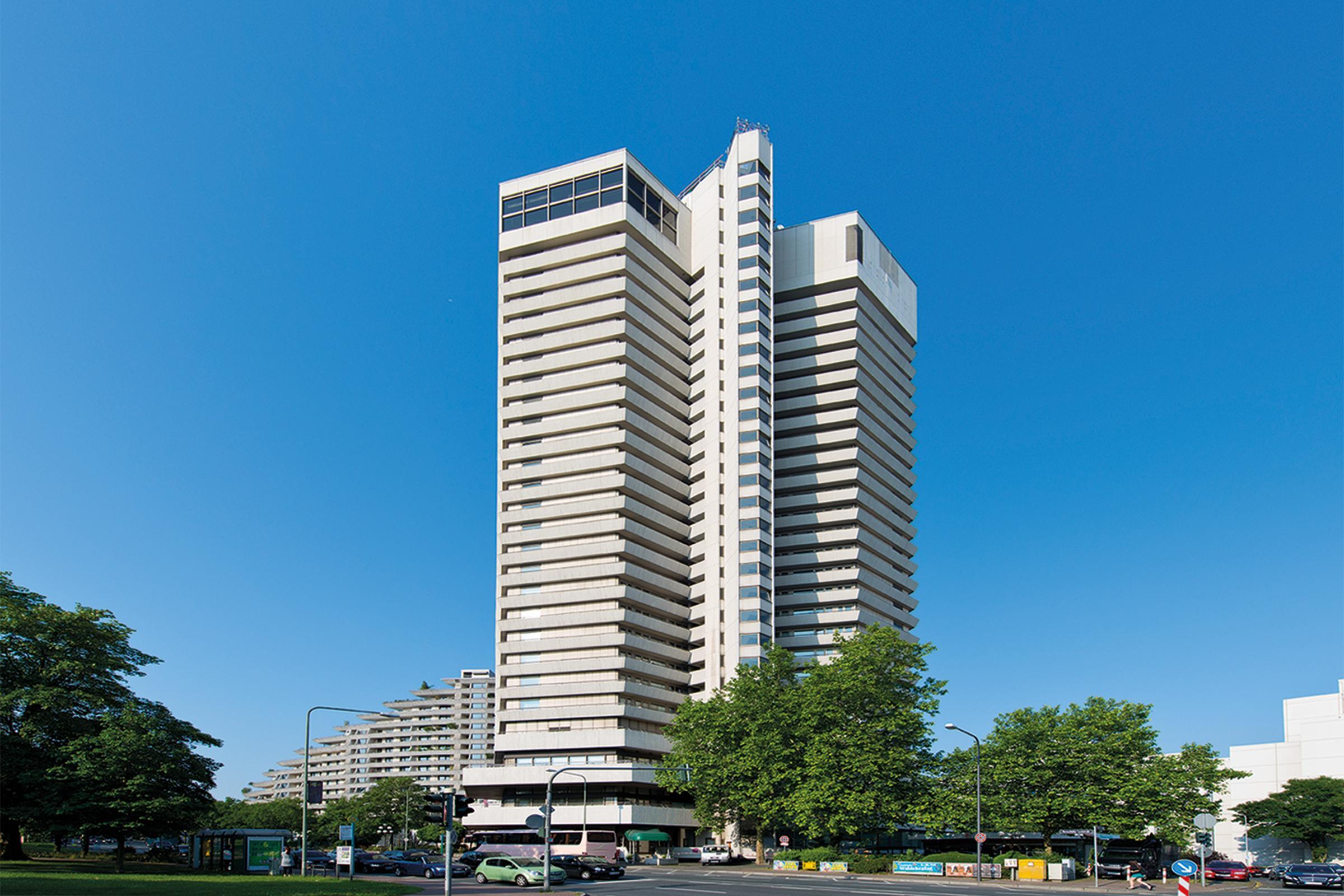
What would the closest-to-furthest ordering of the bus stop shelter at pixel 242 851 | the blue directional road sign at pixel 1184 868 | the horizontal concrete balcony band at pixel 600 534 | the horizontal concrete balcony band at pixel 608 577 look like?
the blue directional road sign at pixel 1184 868
the bus stop shelter at pixel 242 851
the horizontal concrete balcony band at pixel 608 577
the horizontal concrete balcony band at pixel 600 534

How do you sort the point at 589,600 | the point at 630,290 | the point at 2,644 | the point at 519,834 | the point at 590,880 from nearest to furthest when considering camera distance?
the point at 590,880
the point at 2,644
the point at 519,834
the point at 589,600
the point at 630,290

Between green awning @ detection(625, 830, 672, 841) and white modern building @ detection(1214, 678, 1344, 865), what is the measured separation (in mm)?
65432

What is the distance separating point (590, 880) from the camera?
58562 millimetres

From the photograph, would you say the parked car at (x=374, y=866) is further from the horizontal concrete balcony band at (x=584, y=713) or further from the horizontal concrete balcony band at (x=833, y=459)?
the horizontal concrete balcony band at (x=833, y=459)

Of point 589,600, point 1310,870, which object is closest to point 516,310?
point 589,600

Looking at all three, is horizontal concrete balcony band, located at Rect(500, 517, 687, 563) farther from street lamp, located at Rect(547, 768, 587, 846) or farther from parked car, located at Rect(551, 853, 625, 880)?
parked car, located at Rect(551, 853, 625, 880)

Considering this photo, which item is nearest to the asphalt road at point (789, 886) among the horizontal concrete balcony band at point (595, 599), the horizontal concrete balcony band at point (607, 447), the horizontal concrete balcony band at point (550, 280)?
the horizontal concrete balcony band at point (595, 599)

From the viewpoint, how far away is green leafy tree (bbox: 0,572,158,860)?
60.2 m

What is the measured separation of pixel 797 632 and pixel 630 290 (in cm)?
4537

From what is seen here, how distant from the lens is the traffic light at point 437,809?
34750 millimetres

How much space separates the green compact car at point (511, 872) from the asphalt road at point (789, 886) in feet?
1.51

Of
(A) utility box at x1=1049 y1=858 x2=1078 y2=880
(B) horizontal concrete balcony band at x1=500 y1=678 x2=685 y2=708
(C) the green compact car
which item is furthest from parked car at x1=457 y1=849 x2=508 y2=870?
(B) horizontal concrete balcony band at x1=500 y1=678 x2=685 y2=708

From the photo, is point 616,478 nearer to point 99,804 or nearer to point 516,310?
point 516,310

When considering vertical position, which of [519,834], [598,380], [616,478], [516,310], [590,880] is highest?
[516,310]
